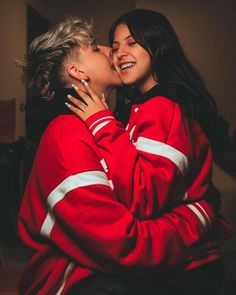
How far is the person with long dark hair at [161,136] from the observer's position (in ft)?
3.94

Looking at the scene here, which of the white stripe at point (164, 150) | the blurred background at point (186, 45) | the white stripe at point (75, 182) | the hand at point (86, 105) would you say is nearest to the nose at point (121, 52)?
the hand at point (86, 105)

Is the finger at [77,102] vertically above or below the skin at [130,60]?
below

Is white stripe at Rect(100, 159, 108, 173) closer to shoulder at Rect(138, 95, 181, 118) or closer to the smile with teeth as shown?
shoulder at Rect(138, 95, 181, 118)

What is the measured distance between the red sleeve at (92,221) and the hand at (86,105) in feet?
0.22

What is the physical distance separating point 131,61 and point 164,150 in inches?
17.8

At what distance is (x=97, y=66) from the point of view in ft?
4.98

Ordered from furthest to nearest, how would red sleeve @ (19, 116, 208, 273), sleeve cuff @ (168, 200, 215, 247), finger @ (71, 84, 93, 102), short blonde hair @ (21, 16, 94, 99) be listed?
short blonde hair @ (21, 16, 94, 99)
finger @ (71, 84, 93, 102)
sleeve cuff @ (168, 200, 215, 247)
red sleeve @ (19, 116, 208, 273)

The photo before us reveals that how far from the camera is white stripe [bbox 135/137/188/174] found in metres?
1.22

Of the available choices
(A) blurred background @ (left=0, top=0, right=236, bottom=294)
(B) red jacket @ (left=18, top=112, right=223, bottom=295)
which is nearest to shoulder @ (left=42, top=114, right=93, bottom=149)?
(B) red jacket @ (left=18, top=112, right=223, bottom=295)

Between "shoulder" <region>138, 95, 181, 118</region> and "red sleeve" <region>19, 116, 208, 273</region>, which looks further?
"shoulder" <region>138, 95, 181, 118</region>

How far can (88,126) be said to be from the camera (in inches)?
51.3

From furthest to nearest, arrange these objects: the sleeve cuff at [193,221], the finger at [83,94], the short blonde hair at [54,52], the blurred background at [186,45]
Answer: the blurred background at [186,45]
the short blonde hair at [54,52]
the finger at [83,94]
the sleeve cuff at [193,221]

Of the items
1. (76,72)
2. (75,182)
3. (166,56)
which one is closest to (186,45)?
(166,56)

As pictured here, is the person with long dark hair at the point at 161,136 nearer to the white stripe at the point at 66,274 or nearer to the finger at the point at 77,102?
the finger at the point at 77,102
